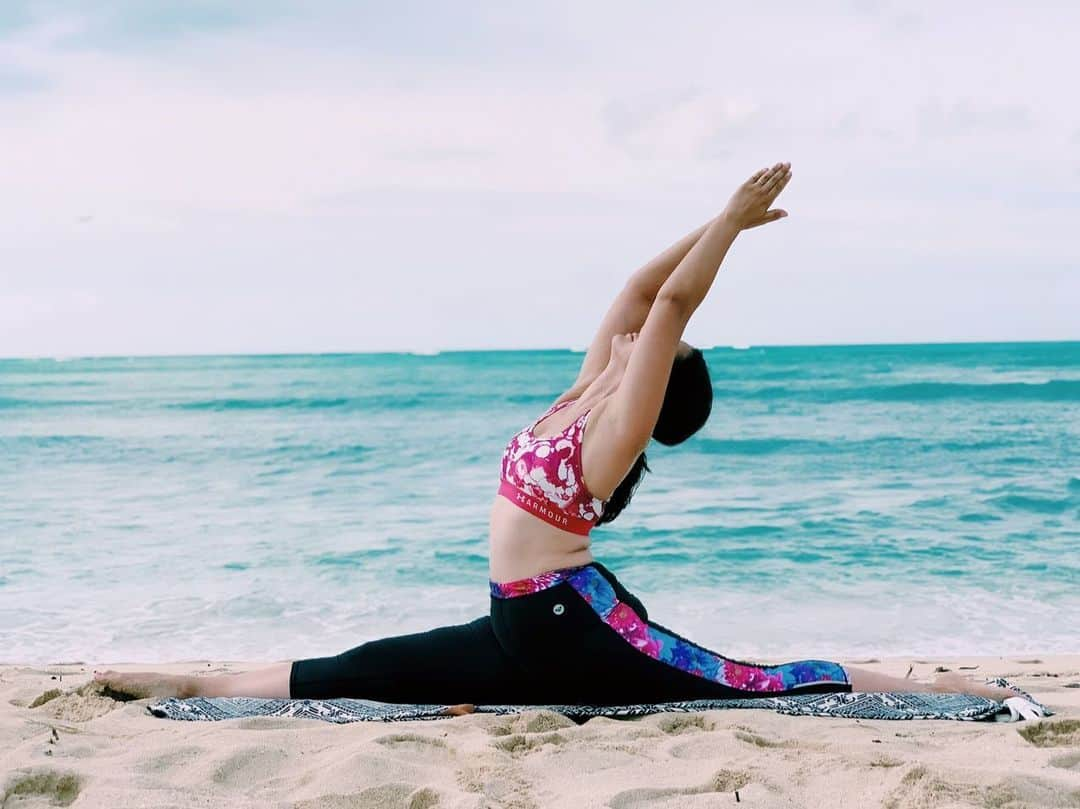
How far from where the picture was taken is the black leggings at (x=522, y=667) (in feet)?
12.3

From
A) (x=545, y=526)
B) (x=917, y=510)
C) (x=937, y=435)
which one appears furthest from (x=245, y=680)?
(x=937, y=435)

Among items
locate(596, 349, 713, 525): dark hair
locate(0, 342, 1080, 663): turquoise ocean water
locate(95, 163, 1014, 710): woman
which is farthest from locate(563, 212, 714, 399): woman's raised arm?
locate(0, 342, 1080, 663): turquoise ocean water

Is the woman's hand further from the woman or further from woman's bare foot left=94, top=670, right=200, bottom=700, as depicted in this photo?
woman's bare foot left=94, top=670, right=200, bottom=700

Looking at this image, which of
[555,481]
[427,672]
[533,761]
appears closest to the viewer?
[533,761]

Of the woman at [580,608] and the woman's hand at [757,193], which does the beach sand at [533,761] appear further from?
the woman's hand at [757,193]

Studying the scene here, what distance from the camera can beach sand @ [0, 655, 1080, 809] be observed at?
281 cm

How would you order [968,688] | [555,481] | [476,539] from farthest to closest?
[476,539] → [968,688] → [555,481]

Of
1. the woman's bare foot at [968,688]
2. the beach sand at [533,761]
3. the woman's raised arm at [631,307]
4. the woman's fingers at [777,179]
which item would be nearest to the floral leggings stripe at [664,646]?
the beach sand at [533,761]

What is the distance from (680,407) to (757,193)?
79 centimetres

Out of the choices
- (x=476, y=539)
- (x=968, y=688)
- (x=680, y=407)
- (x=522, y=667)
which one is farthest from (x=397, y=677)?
(x=476, y=539)

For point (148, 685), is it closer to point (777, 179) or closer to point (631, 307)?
point (631, 307)

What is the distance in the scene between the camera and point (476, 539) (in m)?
9.97

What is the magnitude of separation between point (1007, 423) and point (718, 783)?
22899 millimetres

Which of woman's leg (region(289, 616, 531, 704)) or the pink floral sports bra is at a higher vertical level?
the pink floral sports bra
